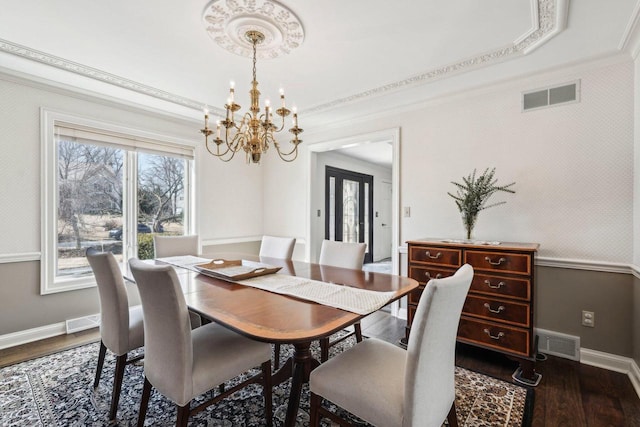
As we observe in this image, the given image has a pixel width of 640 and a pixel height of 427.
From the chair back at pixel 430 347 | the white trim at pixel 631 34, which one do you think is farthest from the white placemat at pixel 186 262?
the white trim at pixel 631 34

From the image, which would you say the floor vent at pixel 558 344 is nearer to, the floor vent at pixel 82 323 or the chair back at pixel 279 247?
the chair back at pixel 279 247

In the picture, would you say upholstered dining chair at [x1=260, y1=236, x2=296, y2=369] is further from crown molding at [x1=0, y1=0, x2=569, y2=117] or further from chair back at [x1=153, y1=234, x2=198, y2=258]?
crown molding at [x1=0, y1=0, x2=569, y2=117]

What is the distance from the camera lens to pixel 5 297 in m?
2.59

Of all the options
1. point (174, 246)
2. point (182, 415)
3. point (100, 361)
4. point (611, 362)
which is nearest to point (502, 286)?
point (611, 362)

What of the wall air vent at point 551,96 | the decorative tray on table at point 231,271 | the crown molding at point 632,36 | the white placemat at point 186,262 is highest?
the crown molding at point 632,36

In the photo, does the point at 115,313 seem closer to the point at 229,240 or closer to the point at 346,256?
the point at 346,256

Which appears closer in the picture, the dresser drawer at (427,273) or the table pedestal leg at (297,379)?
the table pedestal leg at (297,379)

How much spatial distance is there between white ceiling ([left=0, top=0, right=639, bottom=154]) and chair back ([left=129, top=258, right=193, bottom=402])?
158cm

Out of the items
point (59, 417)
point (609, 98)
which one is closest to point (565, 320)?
point (609, 98)

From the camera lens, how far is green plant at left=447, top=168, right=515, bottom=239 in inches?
101

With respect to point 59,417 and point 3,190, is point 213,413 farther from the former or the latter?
point 3,190

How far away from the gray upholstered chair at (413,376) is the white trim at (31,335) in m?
2.91

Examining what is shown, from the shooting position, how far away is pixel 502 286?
2.20 m

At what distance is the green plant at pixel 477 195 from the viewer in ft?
8.45
